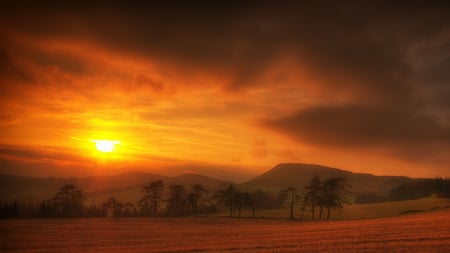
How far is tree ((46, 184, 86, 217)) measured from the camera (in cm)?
10169

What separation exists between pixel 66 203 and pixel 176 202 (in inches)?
1274

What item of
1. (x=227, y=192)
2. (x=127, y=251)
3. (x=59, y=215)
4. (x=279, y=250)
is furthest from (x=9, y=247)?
(x=227, y=192)

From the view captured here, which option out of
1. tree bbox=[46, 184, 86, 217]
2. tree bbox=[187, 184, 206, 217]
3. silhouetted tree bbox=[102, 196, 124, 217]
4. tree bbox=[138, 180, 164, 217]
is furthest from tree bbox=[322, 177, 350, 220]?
tree bbox=[46, 184, 86, 217]

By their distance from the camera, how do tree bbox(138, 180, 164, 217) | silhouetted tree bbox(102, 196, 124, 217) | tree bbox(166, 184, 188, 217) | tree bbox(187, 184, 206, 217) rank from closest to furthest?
1. silhouetted tree bbox(102, 196, 124, 217)
2. tree bbox(187, 184, 206, 217)
3. tree bbox(166, 184, 188, 217)
4. tree bbox(138, 180, 164, 217)

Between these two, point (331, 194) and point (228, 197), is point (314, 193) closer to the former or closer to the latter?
point (331, 194)

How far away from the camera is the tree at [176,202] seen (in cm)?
10944

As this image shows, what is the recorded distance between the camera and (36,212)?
99.4 metres

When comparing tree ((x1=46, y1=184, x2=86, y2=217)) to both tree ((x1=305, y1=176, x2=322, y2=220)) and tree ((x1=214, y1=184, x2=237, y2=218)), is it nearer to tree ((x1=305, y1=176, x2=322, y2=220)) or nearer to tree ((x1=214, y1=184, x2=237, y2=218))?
tree ((x1=214, y1=184, x2=237, y2=218))

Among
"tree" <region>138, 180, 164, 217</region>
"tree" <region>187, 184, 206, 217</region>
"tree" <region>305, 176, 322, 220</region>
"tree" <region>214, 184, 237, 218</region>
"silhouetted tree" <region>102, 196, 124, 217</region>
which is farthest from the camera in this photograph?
"tree" <region>138, 180, 164, 217</region>

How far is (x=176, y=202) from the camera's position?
360ft

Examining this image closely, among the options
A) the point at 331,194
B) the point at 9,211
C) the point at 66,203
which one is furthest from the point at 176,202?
the point at 331,194

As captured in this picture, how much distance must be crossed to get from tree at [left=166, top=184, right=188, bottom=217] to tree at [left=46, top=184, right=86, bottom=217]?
2654 cm

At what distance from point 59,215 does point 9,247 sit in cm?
6333

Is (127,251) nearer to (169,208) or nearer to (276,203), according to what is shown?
(169,208)
